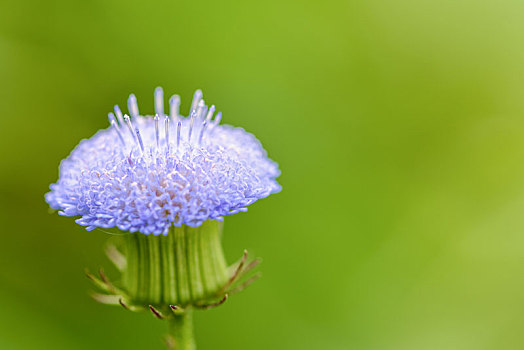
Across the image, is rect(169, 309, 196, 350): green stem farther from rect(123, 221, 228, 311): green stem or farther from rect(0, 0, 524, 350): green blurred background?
rect(0, 0, 524, 350): green blurred background

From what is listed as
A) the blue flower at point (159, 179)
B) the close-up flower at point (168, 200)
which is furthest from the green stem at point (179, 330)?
the blue flower at point (159, 179)

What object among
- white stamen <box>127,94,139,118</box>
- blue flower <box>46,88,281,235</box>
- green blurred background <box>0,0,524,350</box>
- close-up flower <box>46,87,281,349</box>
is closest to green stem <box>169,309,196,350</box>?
close-up flower <box>46,87,281,349</box>

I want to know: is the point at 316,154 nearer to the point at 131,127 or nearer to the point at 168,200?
the point at 131,127

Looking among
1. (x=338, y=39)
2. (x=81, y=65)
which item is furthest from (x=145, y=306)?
(x=338, y=39)

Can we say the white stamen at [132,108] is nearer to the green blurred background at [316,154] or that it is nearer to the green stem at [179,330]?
the green stem at [179,330]

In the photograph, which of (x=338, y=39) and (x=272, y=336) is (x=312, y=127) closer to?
(x=338, y=39)

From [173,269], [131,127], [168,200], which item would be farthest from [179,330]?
[131,127]
